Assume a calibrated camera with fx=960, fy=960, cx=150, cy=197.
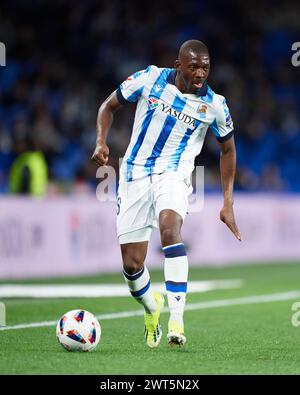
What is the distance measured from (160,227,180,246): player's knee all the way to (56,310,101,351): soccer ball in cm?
80

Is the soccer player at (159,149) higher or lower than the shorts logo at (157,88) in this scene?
lower

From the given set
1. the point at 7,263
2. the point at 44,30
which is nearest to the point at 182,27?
the point at 44,30

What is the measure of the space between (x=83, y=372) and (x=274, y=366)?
128 centimetres

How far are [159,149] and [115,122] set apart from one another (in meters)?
12.2

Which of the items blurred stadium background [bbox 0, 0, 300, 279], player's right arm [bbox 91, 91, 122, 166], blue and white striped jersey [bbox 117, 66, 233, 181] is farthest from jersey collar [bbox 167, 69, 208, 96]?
blurred stadium background [bbox 0, 0, 300, 279]

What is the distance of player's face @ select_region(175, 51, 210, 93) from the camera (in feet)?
23.5

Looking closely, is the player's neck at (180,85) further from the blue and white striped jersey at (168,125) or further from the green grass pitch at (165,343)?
the green grass pitch at (165,343)

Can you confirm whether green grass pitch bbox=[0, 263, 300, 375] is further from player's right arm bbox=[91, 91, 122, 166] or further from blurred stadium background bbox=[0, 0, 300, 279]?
blurred stadium background bbox=[0, 0, 300, 279]

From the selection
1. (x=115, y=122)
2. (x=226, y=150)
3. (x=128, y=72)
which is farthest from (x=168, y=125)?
(x=128, y=72)

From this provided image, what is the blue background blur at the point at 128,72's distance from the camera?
1869 centimetres

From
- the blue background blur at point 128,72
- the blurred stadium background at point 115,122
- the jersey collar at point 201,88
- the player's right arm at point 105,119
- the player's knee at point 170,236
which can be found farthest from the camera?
the blue background blur at point 128,72

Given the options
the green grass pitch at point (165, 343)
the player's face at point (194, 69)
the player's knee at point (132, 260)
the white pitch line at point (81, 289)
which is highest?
the player's face at point (194, 69)

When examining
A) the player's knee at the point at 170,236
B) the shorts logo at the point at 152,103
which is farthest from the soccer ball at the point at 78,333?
the shorts logo at the point at 152,103

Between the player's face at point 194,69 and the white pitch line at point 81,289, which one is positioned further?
the white pitch line at point 81,289
